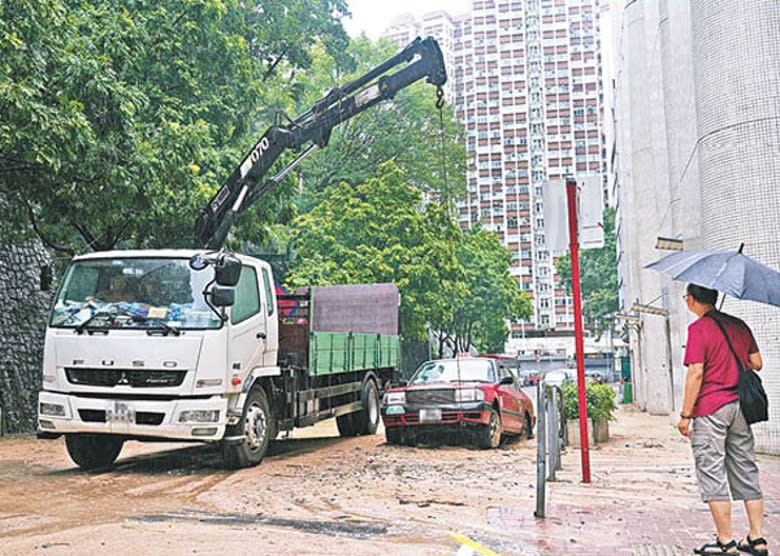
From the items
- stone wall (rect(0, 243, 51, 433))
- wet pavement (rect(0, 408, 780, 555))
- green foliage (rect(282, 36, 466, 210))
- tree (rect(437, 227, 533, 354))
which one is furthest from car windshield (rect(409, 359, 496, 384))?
tree (rect(437, 227, 533, 354))

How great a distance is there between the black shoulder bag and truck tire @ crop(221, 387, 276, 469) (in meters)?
6.31

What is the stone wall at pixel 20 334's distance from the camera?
60.7 feet

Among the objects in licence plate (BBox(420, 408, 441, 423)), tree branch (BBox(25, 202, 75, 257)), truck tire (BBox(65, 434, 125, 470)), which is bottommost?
truck tire (BBox(65, 434, 125, 470))

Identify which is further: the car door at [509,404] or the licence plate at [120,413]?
the car door at [509,404]

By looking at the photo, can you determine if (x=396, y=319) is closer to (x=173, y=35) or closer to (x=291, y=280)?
(x=173, y=35)

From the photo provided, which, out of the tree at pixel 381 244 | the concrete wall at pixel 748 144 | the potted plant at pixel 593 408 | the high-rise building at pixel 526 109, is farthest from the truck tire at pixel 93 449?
the high-rise building at pixel 526 109

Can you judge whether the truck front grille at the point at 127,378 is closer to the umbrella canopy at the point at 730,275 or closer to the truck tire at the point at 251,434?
the truck tire at the point at 251,434

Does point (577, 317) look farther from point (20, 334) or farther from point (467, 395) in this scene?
point (20, 334)

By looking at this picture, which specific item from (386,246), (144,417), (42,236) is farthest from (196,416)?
(386,246)

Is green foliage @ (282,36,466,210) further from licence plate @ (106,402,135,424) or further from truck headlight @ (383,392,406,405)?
licence plate @ (106,402,135,424)

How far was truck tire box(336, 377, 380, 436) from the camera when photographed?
53.1 feet

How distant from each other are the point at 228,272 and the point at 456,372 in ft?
17.8

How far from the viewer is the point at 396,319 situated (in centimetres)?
1759

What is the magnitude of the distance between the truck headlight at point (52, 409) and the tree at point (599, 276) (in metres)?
51.6
